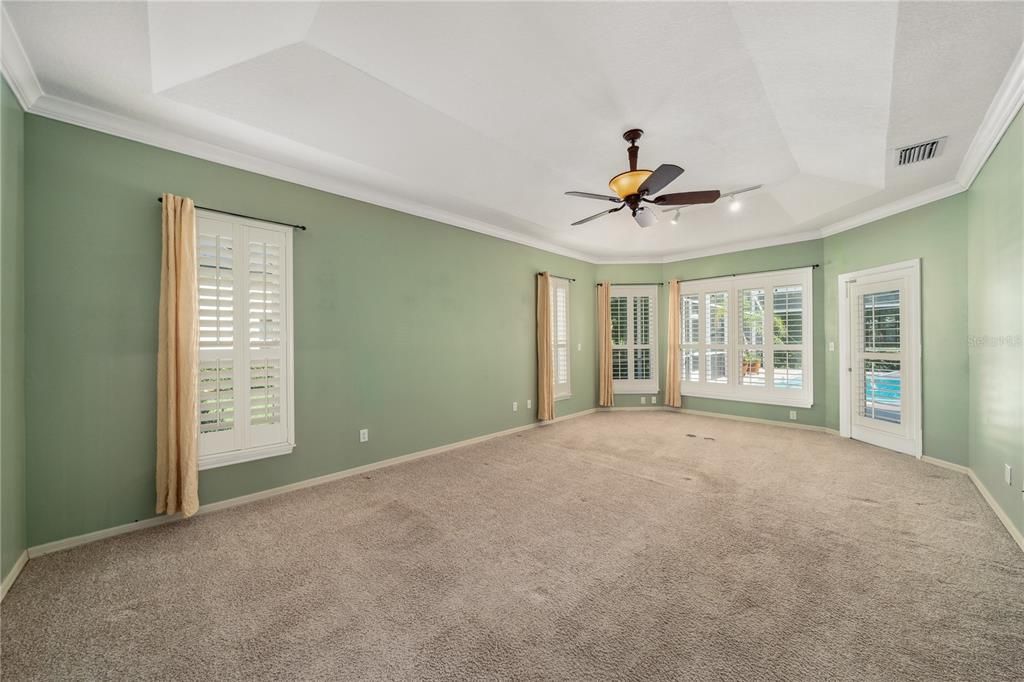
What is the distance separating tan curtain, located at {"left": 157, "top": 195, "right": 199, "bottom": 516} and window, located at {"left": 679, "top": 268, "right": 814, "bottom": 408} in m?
6.79

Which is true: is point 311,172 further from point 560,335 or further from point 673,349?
point 673,349

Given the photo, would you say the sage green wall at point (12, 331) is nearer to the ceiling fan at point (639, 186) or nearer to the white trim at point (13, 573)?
the white trim at point (13, 573)

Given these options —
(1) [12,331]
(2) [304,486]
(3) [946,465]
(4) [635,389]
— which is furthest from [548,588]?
(4) [635,389]

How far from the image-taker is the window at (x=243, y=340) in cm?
316

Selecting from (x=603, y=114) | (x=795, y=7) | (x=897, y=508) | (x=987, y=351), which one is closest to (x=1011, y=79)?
(x=795, y=7)

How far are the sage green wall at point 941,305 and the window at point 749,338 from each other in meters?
1.35

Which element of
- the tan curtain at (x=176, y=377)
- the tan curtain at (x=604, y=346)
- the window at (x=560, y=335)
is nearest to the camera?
the tan curtain at (x=176, y=377)

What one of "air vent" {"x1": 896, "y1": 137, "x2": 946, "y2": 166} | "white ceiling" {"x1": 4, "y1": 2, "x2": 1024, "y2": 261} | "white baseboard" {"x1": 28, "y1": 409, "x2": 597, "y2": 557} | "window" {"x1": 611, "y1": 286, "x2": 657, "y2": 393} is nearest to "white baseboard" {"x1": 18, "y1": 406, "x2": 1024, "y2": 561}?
"white baseboard" {"x1": 28, "y1": 409, "x2": 597, "y2": 557}

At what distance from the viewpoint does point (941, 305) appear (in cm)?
416

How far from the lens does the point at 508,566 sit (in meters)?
2.41

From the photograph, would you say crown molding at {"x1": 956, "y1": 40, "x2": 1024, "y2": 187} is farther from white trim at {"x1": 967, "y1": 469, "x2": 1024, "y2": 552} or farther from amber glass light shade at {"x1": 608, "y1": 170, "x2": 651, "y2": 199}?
white trim at {"x1": 967, "y1": 469, "x2": 1024, "y2": 552}

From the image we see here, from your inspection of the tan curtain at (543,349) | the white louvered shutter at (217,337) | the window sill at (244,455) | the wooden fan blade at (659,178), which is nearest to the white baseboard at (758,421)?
the tan curtain at (543,349)

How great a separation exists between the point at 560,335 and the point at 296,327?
4052 millimetres

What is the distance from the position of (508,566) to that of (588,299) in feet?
18.1
